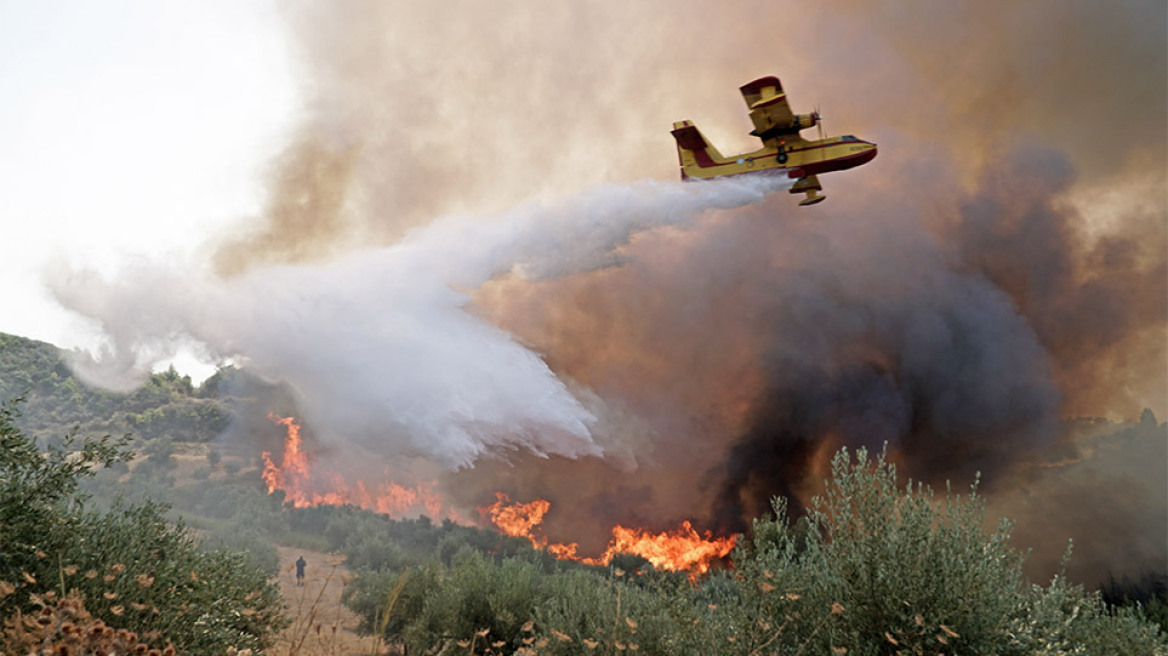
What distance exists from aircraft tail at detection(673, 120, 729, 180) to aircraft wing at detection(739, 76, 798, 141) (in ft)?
11.2

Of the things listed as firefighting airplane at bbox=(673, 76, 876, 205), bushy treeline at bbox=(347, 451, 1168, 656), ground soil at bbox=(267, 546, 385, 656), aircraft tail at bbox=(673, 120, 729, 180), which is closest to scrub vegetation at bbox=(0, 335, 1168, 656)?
bushy treeline at bbox=(347, 451, 1168, 656)

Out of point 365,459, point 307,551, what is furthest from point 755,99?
point 365,459

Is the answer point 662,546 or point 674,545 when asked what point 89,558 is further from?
point 674,545

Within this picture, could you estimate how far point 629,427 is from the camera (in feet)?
167

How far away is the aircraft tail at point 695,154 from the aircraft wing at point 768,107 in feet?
11.2

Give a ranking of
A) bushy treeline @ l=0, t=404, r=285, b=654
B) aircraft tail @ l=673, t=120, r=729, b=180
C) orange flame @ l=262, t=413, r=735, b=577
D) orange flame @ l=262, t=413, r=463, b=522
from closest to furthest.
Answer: bushy treeline @ l=0, t=404, r=285, b=654
aircraft tail @ l=673, t=120, r=729, b=180
orange flame @ l=262, t=413, r=735, b=577
orange flame @ l=262, t=413, r=463, b=522

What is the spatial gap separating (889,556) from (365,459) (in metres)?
65.5

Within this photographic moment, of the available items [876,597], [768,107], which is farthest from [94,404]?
[876,597]

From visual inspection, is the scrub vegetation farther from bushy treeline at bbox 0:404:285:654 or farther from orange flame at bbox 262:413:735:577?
orange flame at bbox 262:413:735:577

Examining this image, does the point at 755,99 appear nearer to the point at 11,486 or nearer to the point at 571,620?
the point at 571,620

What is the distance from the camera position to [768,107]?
848 inches

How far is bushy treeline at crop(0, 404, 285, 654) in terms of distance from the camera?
800cm

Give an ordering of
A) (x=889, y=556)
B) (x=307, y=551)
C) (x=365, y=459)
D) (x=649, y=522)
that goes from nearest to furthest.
A: (x=889, y=556) < (x=307, y=551) < (x=649, y=522) < (x=365, y=459)

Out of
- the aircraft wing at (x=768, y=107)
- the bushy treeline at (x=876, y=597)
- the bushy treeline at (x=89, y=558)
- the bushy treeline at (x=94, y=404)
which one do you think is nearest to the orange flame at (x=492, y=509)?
the bushy treeline at (x=94, y=404)
